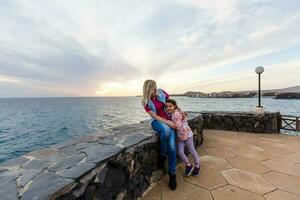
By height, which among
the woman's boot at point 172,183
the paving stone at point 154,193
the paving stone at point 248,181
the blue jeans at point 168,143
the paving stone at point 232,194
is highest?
the blue jeans at point 168,143

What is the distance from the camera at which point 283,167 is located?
10.1ft

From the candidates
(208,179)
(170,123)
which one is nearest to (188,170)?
(208,179)

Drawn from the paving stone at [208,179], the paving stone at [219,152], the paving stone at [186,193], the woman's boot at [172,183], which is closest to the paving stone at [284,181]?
the paving stone at [208,179]

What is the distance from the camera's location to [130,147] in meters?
2.00

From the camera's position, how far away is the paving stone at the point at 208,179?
245 cm

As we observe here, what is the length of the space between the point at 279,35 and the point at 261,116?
14.6 ft

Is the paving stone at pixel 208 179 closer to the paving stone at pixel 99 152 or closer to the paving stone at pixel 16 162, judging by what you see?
the paving stone at pixel 99 152

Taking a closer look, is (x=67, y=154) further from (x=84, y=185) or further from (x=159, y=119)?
(x=159, y=119)

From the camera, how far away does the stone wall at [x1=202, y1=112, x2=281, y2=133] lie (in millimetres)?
6031

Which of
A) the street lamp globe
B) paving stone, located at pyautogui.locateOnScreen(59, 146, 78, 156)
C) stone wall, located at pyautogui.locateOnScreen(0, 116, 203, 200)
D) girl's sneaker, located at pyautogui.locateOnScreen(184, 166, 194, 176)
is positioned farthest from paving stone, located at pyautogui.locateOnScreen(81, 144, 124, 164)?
the street lamp globe

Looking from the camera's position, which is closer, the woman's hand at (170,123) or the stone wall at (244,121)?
the woman's hand at (170,123)

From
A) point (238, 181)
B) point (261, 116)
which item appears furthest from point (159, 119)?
point (261, 116)

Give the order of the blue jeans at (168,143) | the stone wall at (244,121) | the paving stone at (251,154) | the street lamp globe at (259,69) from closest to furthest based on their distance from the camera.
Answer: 1. the blue jeans at (168,143)
2. the paving stone at (251,154)
3. the stone wall at (244,121)
4. the street lamp globe at (259,69)

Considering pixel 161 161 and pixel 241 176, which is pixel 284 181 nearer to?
pixel 241 176
